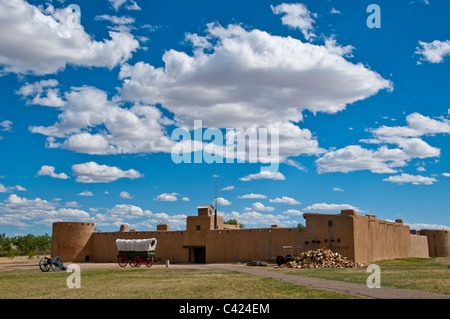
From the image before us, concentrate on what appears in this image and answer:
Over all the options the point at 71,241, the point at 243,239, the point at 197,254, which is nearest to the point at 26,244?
the point at 71,241

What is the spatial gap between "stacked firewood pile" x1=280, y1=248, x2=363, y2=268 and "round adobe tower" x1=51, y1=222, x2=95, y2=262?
26315 millimetres

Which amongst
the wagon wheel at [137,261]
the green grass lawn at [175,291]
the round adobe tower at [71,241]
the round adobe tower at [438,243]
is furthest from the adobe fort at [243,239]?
the green grass lawn at [175,291]

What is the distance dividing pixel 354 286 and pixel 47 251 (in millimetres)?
82924

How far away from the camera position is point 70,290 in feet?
60.7

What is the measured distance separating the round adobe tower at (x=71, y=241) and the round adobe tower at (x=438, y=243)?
46.9m

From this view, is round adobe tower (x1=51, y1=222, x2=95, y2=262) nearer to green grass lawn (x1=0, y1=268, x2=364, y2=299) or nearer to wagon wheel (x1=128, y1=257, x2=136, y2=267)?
wagon wheel (x1=128, y1=257, x2=136, y2=267)

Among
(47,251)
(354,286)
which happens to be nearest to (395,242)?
(354,286)

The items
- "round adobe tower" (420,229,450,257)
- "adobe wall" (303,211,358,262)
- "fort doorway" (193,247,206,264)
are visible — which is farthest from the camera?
"round adobe tower" (420,229,450,257)

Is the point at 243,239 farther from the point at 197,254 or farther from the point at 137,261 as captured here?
the point at 137,261

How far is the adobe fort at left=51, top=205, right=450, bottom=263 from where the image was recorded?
39.5m

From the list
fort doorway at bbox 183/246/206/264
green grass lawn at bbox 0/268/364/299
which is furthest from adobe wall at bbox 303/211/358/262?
green grass lawn at bbox 0/268/364/299
